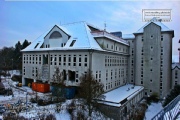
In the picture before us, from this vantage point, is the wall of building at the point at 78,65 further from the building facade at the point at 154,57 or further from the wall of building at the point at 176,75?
the wall of building at the point at 176,75

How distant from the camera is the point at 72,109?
17703mm

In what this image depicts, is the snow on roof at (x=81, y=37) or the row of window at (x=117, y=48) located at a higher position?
the snow on roof at (x=81, y=37)

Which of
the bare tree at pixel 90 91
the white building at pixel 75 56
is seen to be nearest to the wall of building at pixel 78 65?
the white building at pixel 75 56

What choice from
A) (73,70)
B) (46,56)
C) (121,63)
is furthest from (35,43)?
(121,63)

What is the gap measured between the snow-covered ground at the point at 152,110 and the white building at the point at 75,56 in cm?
644

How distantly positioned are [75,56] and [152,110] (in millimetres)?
13517

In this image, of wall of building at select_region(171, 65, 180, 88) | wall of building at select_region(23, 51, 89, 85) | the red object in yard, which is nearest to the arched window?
wall of building at select_region(23, 51, 89, 85)

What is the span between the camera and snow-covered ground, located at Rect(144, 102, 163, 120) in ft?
70.9

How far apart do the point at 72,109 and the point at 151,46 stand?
68.7ft

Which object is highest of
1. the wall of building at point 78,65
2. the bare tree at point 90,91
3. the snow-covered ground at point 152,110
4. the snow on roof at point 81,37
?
the snow on roof at point 81,37

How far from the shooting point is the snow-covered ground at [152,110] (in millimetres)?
21595

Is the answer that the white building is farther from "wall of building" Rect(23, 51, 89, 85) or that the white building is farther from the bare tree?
the bare tree

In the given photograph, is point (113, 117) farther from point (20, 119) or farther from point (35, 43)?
point (35, 43)

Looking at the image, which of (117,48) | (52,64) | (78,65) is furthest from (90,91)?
(117,48)
